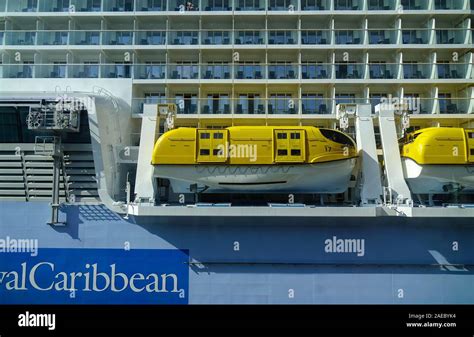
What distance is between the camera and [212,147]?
837 cm

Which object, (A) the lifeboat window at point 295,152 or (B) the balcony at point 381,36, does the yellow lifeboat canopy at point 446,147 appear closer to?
(A) the lifeboat window at point 295,152

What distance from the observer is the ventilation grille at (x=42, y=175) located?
8.89 m

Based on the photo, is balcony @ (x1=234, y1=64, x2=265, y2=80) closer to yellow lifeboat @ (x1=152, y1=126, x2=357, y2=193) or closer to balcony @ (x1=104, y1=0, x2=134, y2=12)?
yellow lifeboat @ (x1=152, y1=126, x2=357, y2=193)

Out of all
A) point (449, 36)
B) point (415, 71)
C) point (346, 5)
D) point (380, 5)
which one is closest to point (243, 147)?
point (415, 71)

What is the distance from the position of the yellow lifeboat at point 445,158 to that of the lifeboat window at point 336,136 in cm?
161

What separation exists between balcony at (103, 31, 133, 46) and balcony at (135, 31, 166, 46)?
245 mm

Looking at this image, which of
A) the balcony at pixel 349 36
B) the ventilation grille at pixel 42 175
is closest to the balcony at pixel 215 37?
the balcony at pixel 349 36

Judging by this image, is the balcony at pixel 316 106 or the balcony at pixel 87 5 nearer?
the balcony at pixel 316 106

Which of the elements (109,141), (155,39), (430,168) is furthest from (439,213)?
(155,39)

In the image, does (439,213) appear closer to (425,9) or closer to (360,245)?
(360,245)

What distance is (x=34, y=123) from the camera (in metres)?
8.60

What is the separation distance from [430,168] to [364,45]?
14.2 ft

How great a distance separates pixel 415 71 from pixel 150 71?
7901 millimetres

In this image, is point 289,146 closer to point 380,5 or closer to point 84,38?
Answer: point 380,5
